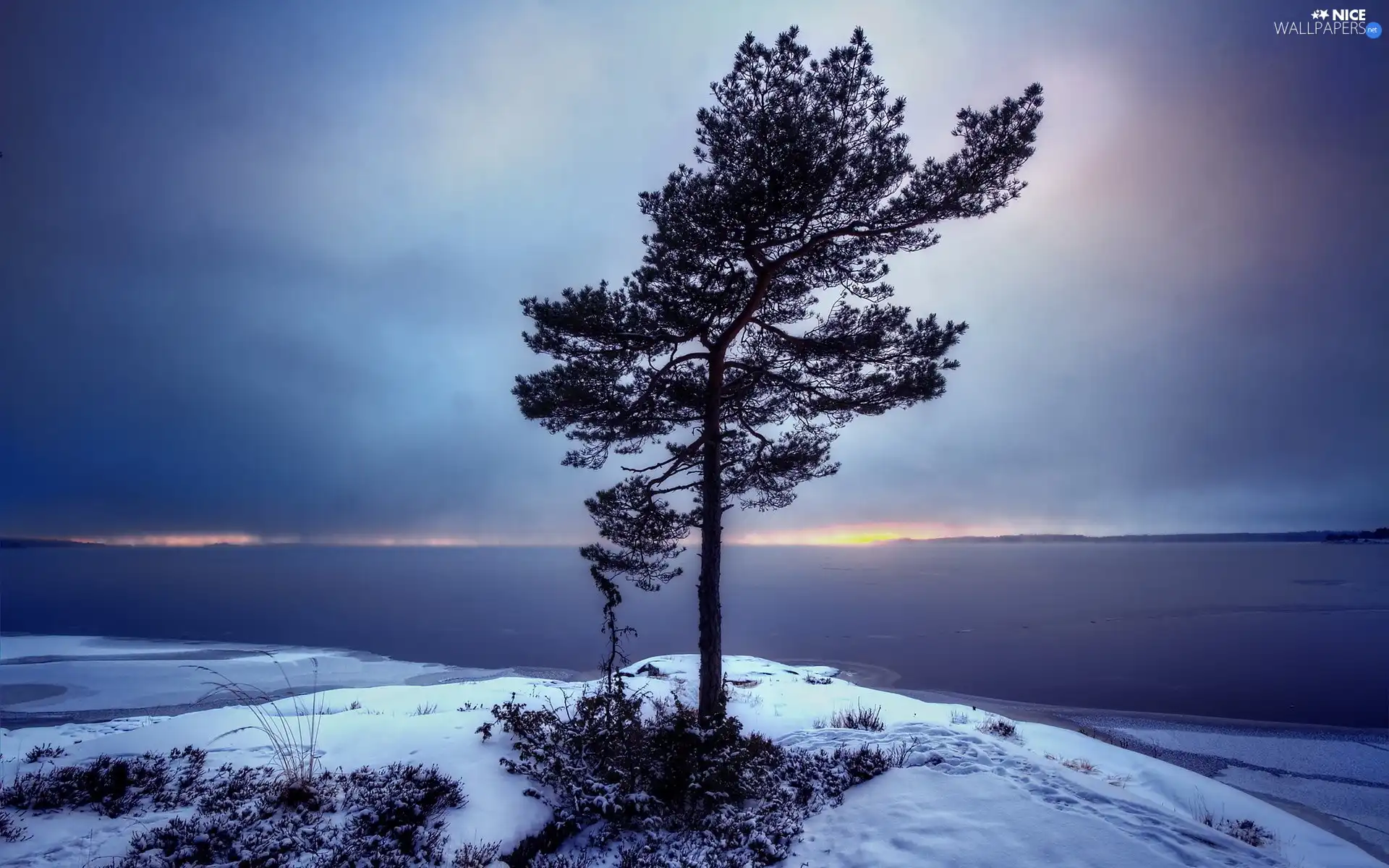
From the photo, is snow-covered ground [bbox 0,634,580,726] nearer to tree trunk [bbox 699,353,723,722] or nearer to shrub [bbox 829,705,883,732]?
tree trunk [bbox 699,353,723,722]

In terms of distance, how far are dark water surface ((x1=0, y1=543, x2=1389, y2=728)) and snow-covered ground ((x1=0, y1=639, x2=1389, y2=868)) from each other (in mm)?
11038

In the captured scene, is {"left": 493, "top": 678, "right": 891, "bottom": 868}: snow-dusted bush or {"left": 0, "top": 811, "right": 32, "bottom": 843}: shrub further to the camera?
{"left": 493, "top": 678, "right": 891, "bottom": 868}: snow-dusted bush

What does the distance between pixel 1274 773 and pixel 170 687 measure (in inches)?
1092

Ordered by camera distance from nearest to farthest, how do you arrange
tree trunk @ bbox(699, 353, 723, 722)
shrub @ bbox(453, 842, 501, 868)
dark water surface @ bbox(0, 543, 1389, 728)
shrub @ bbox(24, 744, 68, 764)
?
shrub @ bbox(453, 842, 501, 868)
shrub @ bbox(24, 744, 68, 764)
tree trunk @ bbox(699, 353, 723, 722)
dark water surface @ bbox(0, 543, 1389, 728)

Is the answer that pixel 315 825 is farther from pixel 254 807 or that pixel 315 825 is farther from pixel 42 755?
pixel 42 755

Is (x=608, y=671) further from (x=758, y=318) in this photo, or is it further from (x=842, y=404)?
(x=758, y=318)

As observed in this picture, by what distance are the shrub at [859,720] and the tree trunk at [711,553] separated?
8.01 feet

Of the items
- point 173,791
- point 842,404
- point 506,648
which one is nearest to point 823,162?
point 842,404

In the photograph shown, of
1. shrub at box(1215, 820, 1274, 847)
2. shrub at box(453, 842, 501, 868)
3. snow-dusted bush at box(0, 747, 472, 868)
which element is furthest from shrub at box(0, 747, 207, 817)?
shrub at box(1215, 820, 1274, 847)

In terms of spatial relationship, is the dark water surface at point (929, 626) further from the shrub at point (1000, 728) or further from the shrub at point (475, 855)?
the shrub at point (475, 855)

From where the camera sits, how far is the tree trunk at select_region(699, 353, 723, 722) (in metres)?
9.45

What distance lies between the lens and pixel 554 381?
10.2 m

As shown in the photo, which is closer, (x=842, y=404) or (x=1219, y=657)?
(x=842, y=404)

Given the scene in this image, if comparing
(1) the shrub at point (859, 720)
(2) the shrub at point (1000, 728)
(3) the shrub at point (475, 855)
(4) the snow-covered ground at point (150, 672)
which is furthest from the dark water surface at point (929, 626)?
(3) the shrub at point (475, 855)
